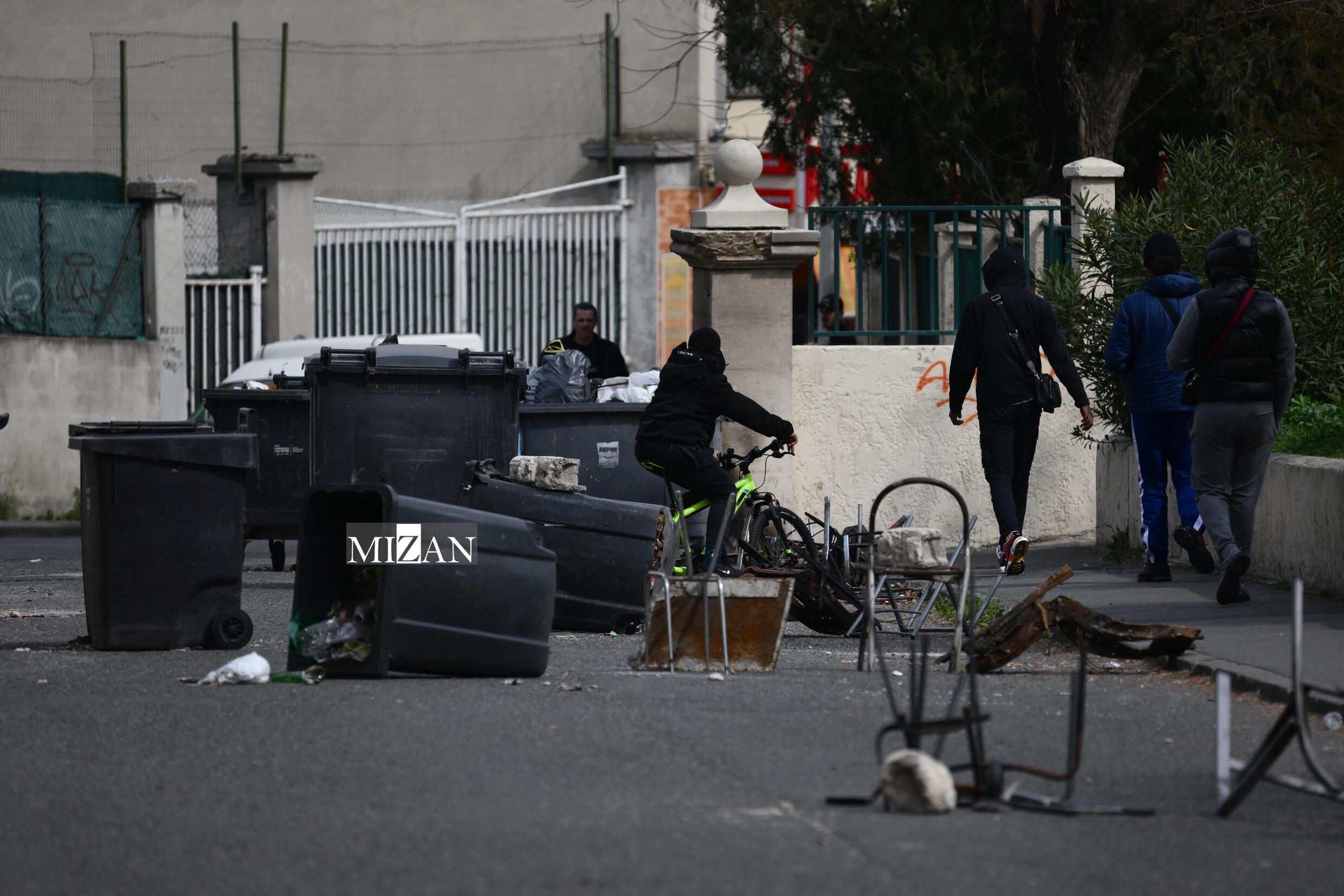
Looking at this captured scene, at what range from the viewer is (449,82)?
24062 millimetres

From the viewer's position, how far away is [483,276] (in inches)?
854

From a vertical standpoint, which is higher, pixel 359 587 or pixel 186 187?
pixel 186 187

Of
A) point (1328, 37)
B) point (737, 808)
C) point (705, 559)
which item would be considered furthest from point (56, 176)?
point (737, 808)

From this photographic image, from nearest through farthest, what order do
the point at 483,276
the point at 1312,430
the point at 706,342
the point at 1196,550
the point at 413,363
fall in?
the point at 1196,550 < the point at 706,342 < the point at 1312,430 < the point at 413,363 < the point at 483,276

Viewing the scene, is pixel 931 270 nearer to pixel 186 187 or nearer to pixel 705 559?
pixel 705 559

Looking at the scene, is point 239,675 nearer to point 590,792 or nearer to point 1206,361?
→ point 590,792

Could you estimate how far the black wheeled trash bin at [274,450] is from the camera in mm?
12180

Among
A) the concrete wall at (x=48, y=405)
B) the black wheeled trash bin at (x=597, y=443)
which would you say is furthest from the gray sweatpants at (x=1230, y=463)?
the concrete wall at (x=48, y=405)

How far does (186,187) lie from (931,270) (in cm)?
885

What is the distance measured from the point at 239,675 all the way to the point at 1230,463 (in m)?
4.78

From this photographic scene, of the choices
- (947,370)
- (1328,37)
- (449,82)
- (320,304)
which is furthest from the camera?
(449,82)

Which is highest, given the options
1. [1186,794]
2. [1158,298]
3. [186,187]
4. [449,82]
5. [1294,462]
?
[449,82]

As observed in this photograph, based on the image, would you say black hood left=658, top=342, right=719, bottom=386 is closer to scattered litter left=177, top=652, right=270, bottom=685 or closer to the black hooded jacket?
the black hooded jacket

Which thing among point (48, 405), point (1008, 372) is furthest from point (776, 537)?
point (48, 405)
